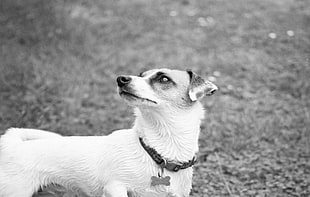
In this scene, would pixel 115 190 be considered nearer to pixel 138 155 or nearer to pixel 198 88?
pixel 138 155

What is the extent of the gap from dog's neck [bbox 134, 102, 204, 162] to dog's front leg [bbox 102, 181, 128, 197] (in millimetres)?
385

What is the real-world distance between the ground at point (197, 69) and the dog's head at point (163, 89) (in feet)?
3.82

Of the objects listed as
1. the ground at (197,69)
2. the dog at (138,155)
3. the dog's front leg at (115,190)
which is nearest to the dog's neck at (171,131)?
the dog at (138,155)

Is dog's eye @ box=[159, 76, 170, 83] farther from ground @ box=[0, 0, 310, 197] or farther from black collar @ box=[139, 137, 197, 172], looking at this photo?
ground @ box=[0, 0, 310, 197]

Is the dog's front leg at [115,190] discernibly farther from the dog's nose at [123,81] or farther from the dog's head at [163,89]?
the dog's nose at [123,81]

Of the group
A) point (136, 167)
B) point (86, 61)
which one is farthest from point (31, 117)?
point (136, 167)

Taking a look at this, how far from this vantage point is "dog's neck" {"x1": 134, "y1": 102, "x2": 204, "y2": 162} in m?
3.41

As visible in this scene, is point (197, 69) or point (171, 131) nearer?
point (171, 131)

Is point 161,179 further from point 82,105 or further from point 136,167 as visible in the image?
point 82,105

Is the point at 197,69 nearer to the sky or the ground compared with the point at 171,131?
nearer to the ground

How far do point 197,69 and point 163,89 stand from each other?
3.58 meters

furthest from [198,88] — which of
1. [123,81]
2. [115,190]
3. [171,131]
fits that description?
[115,190]

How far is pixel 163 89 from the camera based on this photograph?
134 inches

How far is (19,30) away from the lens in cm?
785
